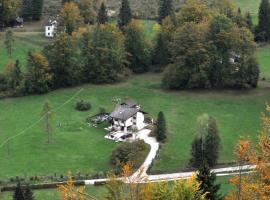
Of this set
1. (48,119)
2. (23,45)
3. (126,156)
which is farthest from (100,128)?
(23,45)

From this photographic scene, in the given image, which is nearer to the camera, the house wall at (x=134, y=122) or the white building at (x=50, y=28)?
the house wall at (x=134, y=122)

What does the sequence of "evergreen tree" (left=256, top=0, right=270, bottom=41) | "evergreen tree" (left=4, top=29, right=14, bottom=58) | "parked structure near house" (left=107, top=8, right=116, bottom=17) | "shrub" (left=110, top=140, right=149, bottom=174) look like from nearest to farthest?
"shrub" (left=110, top=140, right=149, bottom=174)
"evergreen tree" (left=4, top=29, right=14, bottom=58)
"evergreen tree" (left=256, top=0, right=270, bottom=41)
"parked structure near house" (left=107, top=8, right=116, bottom=17)

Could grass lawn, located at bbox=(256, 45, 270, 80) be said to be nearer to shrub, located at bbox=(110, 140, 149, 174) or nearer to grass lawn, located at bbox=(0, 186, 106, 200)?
shrub, located at bbox=(110, 140, 149, 174)

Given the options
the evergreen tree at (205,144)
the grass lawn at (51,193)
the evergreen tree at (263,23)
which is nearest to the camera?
the grass lawn at (51,193)

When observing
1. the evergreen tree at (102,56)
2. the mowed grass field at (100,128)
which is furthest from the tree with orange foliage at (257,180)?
the evergreen tree at (102,56)

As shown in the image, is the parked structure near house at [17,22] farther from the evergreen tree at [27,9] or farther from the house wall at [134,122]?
the house wall at [134,122]

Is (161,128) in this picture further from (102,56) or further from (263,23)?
(263,23)

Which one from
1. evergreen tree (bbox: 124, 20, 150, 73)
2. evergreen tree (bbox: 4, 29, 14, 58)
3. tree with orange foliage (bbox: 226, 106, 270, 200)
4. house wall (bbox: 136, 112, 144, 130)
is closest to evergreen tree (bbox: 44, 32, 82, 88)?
evergreen tree (bbox: 124, 20, 150, 73)

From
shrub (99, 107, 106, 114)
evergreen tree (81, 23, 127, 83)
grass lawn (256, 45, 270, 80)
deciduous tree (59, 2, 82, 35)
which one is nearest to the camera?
shrub (99, 107, 106, 114)
